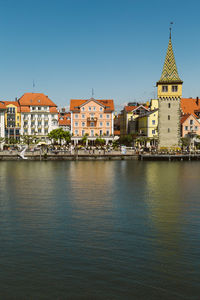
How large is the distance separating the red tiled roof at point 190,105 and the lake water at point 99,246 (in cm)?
9557

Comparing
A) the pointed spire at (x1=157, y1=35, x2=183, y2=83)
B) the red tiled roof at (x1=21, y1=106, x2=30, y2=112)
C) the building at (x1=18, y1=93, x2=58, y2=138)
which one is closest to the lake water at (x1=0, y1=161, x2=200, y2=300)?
the pointed spire at (x1=157, y1=35, x2=183, y2=83)

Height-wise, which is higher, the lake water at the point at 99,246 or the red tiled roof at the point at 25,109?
the red tiled roof at the point at 25,109

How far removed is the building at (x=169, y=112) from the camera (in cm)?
10994

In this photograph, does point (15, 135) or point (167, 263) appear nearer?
point (167, 263)

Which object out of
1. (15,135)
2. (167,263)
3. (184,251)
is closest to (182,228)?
(184,251)

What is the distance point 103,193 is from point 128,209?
942 centimetres

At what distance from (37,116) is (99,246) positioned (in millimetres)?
120803

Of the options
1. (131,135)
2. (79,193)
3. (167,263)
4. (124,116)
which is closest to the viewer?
(167,263)

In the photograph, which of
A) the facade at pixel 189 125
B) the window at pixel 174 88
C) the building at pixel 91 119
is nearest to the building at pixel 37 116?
the building at pixel 91 119

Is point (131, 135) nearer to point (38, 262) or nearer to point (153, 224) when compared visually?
point (153, 224)

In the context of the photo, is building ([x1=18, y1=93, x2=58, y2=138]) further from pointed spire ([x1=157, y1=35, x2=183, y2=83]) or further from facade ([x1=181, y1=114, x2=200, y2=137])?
facade ([x1=181, y1=114, x2=200, y2=137])

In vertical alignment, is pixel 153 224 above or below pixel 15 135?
below

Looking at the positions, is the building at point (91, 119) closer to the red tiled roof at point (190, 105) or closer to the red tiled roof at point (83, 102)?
the red tiled roof at point (83, 102)

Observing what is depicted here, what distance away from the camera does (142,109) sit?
456 feet
